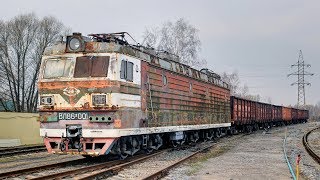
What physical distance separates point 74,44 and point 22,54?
37008 millimetres

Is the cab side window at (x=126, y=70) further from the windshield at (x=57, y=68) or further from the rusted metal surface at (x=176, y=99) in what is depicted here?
the windshield at (x=57, y=68)

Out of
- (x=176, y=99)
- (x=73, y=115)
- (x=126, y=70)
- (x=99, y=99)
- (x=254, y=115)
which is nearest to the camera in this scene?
(x=99, y=99)

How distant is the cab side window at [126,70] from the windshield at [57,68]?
1516 mm

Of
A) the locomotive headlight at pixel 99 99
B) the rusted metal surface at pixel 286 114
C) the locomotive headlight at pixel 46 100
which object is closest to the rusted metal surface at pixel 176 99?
the locomotive headlight at pixel 99 99

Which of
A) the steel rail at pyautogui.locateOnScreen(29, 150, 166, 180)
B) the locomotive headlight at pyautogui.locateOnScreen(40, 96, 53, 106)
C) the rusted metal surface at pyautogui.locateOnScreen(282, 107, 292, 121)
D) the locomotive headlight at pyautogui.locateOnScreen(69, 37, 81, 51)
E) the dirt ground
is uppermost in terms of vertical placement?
the locomotive headlight at pyautogui.locateOnScreen(69, 37, 81, 51)

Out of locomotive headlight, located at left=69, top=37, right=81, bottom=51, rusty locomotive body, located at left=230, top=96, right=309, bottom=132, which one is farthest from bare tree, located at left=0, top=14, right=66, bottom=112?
locomotive headlight, located at left=69, top=37, right=81, bottom=51

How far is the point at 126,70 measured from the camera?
1179 cm

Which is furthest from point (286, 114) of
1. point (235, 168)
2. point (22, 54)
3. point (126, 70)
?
point (126, 70)

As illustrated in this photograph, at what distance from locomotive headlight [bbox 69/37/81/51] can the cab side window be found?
1.37m

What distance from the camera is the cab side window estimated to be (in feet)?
37.9

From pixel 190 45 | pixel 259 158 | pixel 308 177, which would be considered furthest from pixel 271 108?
pixel 308 177

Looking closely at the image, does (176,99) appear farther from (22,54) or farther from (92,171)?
(22,54)

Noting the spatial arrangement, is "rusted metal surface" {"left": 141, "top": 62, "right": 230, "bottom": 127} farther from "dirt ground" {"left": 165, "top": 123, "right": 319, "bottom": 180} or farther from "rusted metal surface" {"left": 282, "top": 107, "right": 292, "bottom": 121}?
"rusted metal surface" {"left": 282, "top": 107, "right": 292, "bottom": 121}

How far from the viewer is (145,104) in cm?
1291
